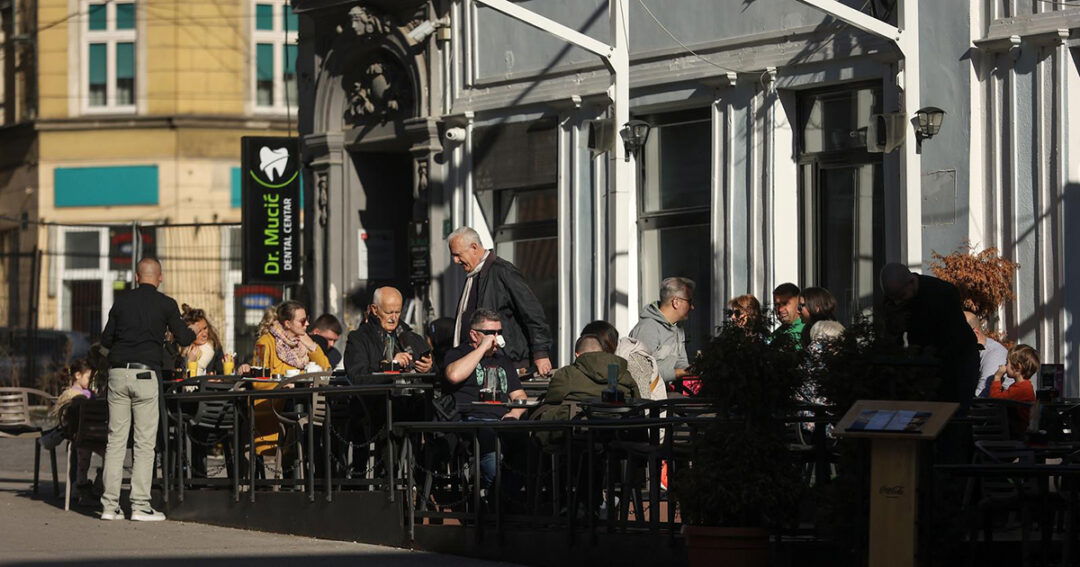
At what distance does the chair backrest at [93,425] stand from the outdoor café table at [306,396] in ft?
2.17

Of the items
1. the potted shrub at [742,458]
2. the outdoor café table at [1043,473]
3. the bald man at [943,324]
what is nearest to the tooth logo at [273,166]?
the bald man at [943,324]

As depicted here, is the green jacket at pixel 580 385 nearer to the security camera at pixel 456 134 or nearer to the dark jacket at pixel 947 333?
the dark jacket at pixel 947 333

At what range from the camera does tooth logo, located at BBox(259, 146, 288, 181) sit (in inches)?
972

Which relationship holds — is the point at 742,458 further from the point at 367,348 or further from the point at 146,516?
the point at 146,516

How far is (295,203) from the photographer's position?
2481 cm

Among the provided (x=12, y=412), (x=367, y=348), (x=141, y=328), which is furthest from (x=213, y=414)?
(x=12, y=412)

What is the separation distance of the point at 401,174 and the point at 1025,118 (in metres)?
9.34

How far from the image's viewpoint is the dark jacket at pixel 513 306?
1346 cm

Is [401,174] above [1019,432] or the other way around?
above

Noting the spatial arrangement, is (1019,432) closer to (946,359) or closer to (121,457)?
(946,359)

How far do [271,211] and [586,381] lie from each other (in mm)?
12751

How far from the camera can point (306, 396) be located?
1317 centimetres

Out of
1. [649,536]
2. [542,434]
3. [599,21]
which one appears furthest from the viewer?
[599,21]

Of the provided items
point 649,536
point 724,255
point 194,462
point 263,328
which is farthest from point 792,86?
point 649,536
